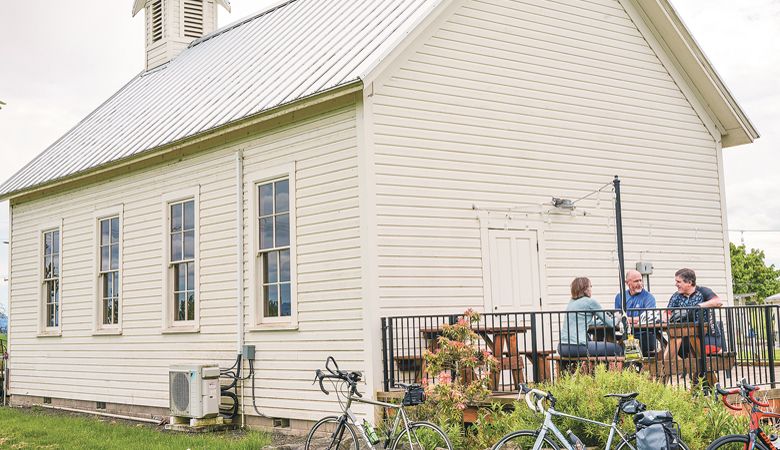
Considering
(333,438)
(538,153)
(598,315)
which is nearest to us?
(333,438)

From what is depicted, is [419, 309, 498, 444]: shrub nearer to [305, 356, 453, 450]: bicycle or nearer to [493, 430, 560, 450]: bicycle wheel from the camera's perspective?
[305, 356, 453, 450]: bicycle

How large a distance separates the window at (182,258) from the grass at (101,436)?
194cm

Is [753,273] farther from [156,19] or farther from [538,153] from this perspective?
[538,153]

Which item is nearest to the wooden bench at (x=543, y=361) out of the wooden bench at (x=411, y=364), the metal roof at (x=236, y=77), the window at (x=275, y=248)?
the wooden bench at (x=411, y=364)

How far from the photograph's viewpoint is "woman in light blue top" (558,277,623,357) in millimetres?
10820

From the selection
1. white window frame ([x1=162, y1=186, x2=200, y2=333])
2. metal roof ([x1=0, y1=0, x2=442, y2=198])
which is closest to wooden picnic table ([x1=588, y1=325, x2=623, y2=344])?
metal roof ([x1=0, y1=0, x2=442, y2=198])

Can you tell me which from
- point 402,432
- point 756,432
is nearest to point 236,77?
point 402,432

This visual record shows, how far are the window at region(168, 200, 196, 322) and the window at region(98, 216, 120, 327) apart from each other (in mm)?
2082

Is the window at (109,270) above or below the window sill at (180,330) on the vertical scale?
above

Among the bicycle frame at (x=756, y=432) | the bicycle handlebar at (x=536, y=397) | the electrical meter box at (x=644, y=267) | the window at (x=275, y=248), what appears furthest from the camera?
the electrical meter box at (x=644, y=267)

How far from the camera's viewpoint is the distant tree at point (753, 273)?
64.5m

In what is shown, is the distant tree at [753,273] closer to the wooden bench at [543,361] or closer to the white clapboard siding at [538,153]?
the white clapboard siding at [538,153]

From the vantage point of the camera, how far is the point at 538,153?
14375mm

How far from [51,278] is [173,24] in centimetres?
754
